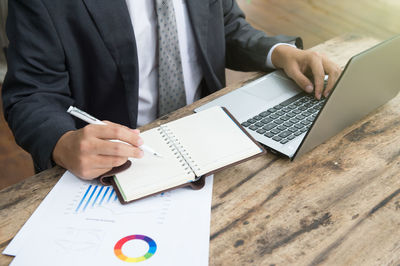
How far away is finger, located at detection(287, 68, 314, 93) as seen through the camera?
1056 mm

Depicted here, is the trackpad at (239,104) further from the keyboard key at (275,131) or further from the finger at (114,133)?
the finger at (114,133)

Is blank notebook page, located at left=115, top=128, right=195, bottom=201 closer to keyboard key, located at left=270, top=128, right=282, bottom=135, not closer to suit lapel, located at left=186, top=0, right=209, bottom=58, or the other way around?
keyboard key, located at left=270, top=128, right=282, bottom=135

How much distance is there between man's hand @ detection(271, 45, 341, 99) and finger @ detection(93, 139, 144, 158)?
518 mm

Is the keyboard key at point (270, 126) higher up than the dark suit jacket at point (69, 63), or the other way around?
the dark suit jacket at point (69, 63)

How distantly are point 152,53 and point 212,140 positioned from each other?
16.9 inches

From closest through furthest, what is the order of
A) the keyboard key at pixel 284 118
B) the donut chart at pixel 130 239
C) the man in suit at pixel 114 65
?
the donut chart at pixel 130 239, the man in suit at pixel 114 65, the keyboard key at pixel 284 118

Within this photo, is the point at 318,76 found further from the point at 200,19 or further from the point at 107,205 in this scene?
the point at 107,205

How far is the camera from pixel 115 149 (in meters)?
0.74

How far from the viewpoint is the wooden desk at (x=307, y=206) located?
66 centimetres

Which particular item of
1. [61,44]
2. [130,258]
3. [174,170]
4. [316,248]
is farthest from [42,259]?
[61,44]

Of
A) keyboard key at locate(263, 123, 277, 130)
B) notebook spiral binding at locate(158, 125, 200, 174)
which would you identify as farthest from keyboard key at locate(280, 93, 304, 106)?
notebook spiral binding at locate(158, 125, 200, 174)

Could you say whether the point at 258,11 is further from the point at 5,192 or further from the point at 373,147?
the point at 5,192

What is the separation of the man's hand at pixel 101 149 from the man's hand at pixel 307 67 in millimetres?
508

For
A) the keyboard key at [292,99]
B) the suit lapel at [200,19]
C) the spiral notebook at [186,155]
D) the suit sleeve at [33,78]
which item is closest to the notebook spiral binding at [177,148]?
the spiral notebook at [186,155]
